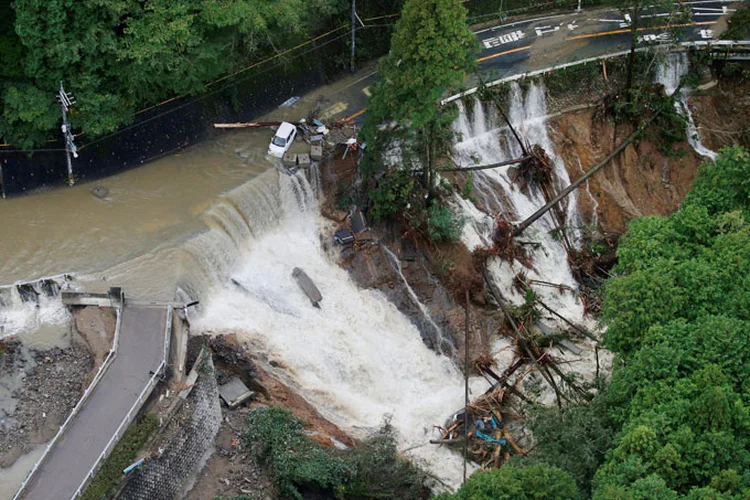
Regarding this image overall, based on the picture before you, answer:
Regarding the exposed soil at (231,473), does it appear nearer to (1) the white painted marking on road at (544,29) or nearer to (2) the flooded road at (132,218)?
(2) the flooded road at (132,218)

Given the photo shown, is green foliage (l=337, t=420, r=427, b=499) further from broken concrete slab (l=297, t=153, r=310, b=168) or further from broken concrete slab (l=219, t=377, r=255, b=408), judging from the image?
broken concrete slab (l=297, t=153, r=310, b=168)

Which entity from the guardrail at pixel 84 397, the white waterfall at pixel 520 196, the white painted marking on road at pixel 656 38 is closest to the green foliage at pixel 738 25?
the white painted marking on road at pixel 656 38

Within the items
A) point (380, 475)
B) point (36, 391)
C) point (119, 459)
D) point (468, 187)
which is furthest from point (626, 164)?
point (36, 391)

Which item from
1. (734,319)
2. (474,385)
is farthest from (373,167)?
(734,319)

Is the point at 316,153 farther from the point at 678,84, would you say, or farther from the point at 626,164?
the point at 678,84

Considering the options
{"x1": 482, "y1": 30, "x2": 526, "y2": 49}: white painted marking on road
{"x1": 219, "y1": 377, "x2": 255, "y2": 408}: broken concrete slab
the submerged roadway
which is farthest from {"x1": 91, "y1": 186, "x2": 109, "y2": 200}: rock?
{"x1": 482, "y1": 30, "x2": 526, "y2": 49}: white painted marking on road

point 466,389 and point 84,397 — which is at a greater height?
point 466,389
